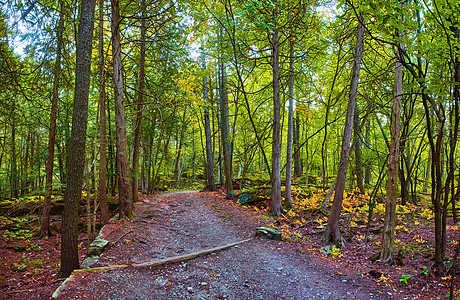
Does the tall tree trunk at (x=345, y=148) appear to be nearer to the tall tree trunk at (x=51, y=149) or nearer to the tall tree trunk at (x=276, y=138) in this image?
the tall tree trunk at (x=276, y=138)

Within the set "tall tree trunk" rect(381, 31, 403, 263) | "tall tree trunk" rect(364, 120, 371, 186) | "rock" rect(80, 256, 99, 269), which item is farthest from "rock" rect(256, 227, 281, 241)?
"tall tree trunk" rect(364, 120, 371, 186)

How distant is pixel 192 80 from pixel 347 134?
29.7 ft

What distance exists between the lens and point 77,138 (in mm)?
4309

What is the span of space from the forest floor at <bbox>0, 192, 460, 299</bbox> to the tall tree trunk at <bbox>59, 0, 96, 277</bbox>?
0.65 meters

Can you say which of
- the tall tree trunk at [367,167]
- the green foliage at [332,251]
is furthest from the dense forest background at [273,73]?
the tall tree trunk at [367,167]

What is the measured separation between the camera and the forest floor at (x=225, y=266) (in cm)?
403

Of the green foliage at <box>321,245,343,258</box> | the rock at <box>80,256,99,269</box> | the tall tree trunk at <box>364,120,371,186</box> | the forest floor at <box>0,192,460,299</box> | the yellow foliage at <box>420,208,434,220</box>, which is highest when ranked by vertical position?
the tall tree trunk at <box>364,120,371,186</box>

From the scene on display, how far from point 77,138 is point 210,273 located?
3487 millimetres

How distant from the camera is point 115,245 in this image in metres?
5.65

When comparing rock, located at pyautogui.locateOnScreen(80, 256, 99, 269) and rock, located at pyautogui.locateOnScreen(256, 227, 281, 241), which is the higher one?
rock, located at pyautogui.locateOnScreen(80, 256, 99, 269)

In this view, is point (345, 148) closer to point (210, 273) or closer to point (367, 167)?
point (210, 273)

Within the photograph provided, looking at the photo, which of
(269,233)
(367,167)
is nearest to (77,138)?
(269,233)

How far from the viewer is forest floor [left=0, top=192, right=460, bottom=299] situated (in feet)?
13.2

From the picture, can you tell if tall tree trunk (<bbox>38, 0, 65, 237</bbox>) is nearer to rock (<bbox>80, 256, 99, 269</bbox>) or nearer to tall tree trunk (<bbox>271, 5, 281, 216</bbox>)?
rock (<bbox>80, 256, 99, 269</bbox>)
